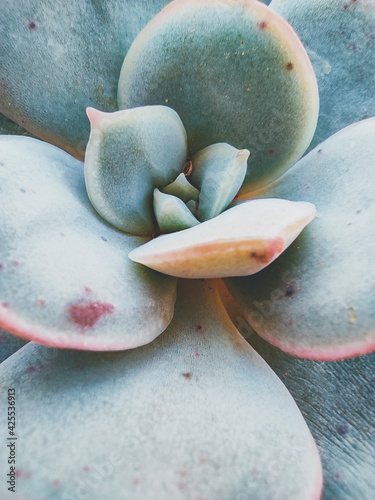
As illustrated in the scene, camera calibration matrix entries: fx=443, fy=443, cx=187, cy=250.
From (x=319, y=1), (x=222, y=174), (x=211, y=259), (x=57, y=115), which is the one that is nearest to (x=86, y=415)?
(x=211, y=259)

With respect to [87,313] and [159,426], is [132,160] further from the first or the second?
[159,426]

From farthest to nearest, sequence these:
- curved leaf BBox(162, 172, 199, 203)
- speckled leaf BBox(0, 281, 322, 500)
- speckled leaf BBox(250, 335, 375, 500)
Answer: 1. curved leaf BBox(162, 172, 199, 203)
2. speckled leaf BBox(250, 335, 375, 500)
3. speckled leaf BBox(0, 281, 322, 500)

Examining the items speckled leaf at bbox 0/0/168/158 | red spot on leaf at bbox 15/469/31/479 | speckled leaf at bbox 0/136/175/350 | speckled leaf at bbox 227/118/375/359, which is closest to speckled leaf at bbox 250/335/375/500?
speckled leaf at bbox 227/118/375/359

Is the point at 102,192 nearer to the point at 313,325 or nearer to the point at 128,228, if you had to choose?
the point at 128,228

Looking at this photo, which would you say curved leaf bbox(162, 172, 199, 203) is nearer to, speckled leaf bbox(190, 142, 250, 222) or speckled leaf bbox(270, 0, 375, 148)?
speckled leaf bbox(190, 142, 250, 222)


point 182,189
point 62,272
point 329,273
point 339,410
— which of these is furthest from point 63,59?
point 339,410

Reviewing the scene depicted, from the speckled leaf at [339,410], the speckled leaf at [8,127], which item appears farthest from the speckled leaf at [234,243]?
the speckled leaf at [8,127]

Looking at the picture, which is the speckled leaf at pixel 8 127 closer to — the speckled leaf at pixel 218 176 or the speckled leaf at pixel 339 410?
the speckled leaf at pixel 218 176
